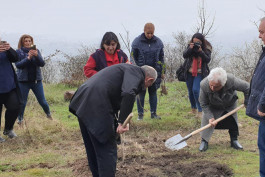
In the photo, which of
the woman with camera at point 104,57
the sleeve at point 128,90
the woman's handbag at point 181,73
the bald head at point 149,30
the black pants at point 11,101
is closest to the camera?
the sleeve at point 128,90

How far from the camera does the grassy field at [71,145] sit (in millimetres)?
4605

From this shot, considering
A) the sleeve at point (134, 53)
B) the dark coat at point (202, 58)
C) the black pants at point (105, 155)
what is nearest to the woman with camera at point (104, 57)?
the sleeve at point (134, 53)

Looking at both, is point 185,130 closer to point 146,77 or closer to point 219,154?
point 219,154

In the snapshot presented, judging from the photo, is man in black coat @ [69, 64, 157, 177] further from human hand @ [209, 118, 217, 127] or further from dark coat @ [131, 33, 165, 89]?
dark coat @ [131, 33, 165, 89]

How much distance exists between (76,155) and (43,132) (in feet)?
4.78

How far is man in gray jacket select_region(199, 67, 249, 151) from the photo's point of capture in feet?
15.4

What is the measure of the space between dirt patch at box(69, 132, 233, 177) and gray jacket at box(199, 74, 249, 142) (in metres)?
0.63

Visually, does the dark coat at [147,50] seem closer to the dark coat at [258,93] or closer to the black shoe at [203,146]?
the black shoe at [203,146]

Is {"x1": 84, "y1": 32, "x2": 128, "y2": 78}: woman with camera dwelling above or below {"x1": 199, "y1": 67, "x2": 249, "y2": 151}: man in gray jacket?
above

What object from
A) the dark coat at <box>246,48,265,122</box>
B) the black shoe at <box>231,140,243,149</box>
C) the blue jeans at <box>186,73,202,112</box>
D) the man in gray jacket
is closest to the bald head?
the blue jeans at <box>186,73,202,112</box>

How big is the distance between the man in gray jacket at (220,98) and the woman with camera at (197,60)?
5.10 feet

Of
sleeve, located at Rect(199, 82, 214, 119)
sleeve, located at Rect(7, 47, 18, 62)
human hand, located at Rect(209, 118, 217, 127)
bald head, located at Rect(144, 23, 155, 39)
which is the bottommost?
human hand, located at Rect(209, 118, 217, 127)

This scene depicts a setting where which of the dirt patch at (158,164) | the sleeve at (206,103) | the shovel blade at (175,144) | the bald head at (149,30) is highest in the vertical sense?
the bald head at (149,30)

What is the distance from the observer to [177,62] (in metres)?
28.3
